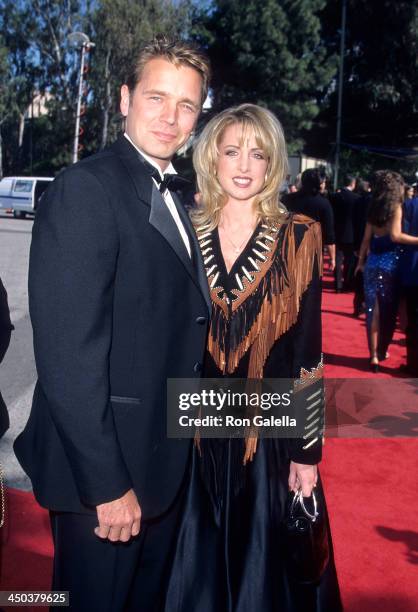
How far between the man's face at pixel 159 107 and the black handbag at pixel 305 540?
117 centimetres

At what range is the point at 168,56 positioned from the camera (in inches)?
68.8

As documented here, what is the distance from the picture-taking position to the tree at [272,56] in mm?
30500

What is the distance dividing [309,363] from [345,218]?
8831 mm

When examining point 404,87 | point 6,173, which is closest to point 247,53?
point 404,87

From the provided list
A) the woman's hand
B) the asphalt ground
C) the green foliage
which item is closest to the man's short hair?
the woman's hand

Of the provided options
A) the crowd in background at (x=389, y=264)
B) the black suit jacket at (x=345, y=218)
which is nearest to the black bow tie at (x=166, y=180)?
the crowd in background at (x=389, y=264)

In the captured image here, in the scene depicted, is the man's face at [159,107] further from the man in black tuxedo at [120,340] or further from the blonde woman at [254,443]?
→ the blonde woman at [254,443]

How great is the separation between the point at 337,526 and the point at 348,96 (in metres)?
32.2

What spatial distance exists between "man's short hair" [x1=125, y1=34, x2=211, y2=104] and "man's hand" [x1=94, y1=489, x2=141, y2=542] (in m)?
1.09

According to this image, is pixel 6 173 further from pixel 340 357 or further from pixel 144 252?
pixel 144 252

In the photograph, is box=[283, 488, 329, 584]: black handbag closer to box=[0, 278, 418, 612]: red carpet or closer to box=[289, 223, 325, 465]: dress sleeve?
box=[289, 223, 325, 465]: dress sleeve

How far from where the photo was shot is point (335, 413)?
5062 mm

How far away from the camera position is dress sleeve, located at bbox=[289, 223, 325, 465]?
6.91 ft

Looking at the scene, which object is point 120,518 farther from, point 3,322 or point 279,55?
point 279,55
